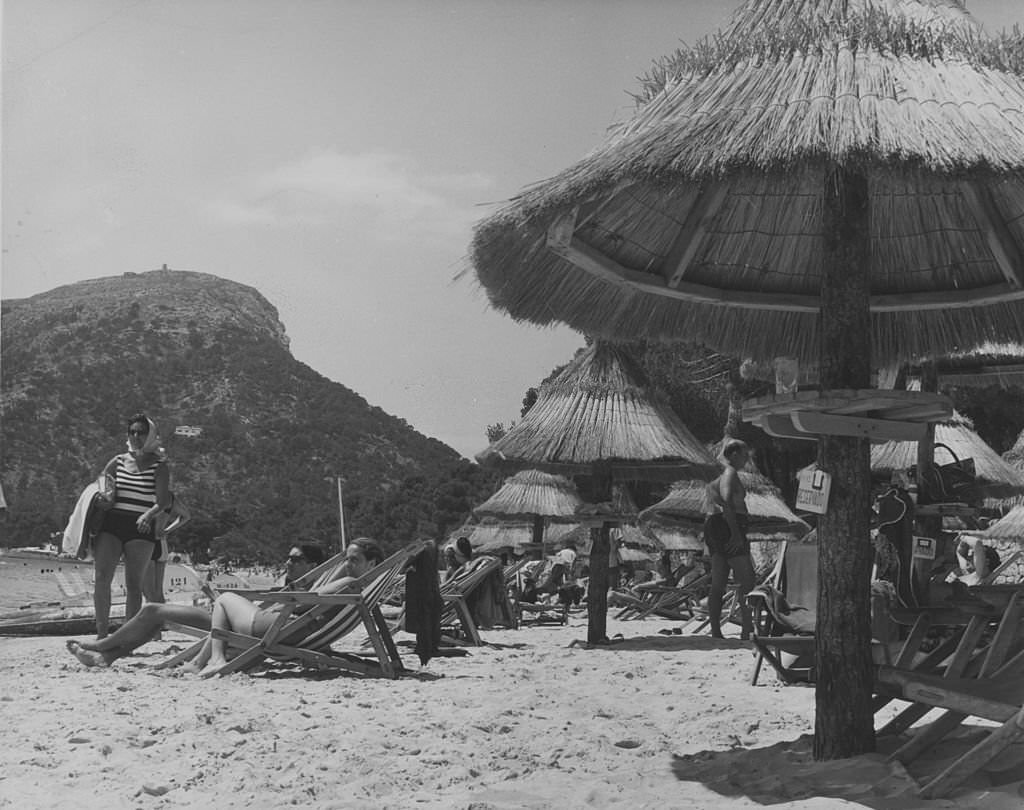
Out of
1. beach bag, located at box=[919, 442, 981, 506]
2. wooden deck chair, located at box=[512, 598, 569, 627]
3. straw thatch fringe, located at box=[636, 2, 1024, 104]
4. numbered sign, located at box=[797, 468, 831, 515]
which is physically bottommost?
wooden deck chair, located at box=[512, 598, 569, 627]

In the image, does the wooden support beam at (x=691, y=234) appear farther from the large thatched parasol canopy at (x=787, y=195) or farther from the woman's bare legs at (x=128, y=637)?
the woman's bare legs at (x=128, y=637)

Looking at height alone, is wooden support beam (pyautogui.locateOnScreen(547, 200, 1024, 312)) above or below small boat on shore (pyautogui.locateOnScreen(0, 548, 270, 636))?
above

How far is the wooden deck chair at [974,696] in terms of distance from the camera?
345 cm

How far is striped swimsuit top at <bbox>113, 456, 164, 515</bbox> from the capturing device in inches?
273

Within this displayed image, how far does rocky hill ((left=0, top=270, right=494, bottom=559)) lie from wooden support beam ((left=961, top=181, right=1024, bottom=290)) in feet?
92.2

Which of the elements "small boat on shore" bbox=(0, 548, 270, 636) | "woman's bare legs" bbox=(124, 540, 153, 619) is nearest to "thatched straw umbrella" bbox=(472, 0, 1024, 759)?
"woman's bare legs" bbox=(124, 540, 153, 619)

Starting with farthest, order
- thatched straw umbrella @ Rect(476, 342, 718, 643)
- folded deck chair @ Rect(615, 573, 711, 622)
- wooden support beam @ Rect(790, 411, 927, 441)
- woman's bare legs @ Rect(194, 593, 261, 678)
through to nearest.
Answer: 1. folded deck chair @ Rect(615, 573, 711, 622)
2. thatched straw umbrella @ Rect(476, 342, 718, 643)
3. woman's bare legs @ Rect(194, 593, 261, 678)
4. wooden support beam @ Rect(790, 411, 927, 441)

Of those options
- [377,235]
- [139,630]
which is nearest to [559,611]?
[377,235]

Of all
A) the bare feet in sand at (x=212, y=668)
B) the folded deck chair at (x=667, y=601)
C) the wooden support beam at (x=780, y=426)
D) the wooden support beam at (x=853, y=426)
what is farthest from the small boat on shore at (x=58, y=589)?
the wooden support beam at (x=853, y=426)

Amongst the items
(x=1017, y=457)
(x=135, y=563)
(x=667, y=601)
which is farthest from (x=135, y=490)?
(x=1017, y=457)

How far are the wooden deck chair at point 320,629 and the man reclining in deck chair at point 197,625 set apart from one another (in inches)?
2.8

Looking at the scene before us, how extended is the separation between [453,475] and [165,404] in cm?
1185

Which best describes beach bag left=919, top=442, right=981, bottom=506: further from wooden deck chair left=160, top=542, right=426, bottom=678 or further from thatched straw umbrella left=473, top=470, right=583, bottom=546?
thatched straw umbrella left=473, top=470, right=583, bottom=546

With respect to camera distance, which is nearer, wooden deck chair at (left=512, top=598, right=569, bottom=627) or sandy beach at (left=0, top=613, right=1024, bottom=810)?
sandy beach at (left=0, top=613, right=1024, bottom=810)
